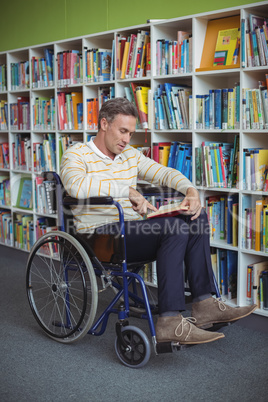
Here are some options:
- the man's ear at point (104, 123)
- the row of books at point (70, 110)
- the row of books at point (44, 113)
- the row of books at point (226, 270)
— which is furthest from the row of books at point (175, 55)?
the row of books at point (44, 113)

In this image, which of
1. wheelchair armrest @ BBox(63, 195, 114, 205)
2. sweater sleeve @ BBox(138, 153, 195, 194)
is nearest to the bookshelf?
sweater sleeve @ BBox(138, 153, 195, 194)

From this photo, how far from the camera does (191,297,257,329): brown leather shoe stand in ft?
7.62

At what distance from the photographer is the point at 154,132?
10.8ft

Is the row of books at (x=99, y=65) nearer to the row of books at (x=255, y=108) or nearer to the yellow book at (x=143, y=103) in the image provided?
the yellow book at (x=143, y=103)

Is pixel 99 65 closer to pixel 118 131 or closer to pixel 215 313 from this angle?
pixel 118 131

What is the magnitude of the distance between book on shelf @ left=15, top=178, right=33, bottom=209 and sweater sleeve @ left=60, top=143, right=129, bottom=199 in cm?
197

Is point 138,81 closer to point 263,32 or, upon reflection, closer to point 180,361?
point 263,32

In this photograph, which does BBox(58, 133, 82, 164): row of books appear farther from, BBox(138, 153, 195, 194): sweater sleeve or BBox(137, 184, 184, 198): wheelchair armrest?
BBox(137, 184, 184, 198): wheelchair armrest

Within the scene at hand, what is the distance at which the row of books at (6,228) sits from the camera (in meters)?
4.65

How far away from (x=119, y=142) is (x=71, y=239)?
54 cm

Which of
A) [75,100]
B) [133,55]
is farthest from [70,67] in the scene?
[133,55]

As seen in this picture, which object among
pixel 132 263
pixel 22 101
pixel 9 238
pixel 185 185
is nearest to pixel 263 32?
pixel 185 185

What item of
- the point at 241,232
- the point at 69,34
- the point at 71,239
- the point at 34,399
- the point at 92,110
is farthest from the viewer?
the point at 69,34

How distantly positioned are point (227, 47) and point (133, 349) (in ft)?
5.67
